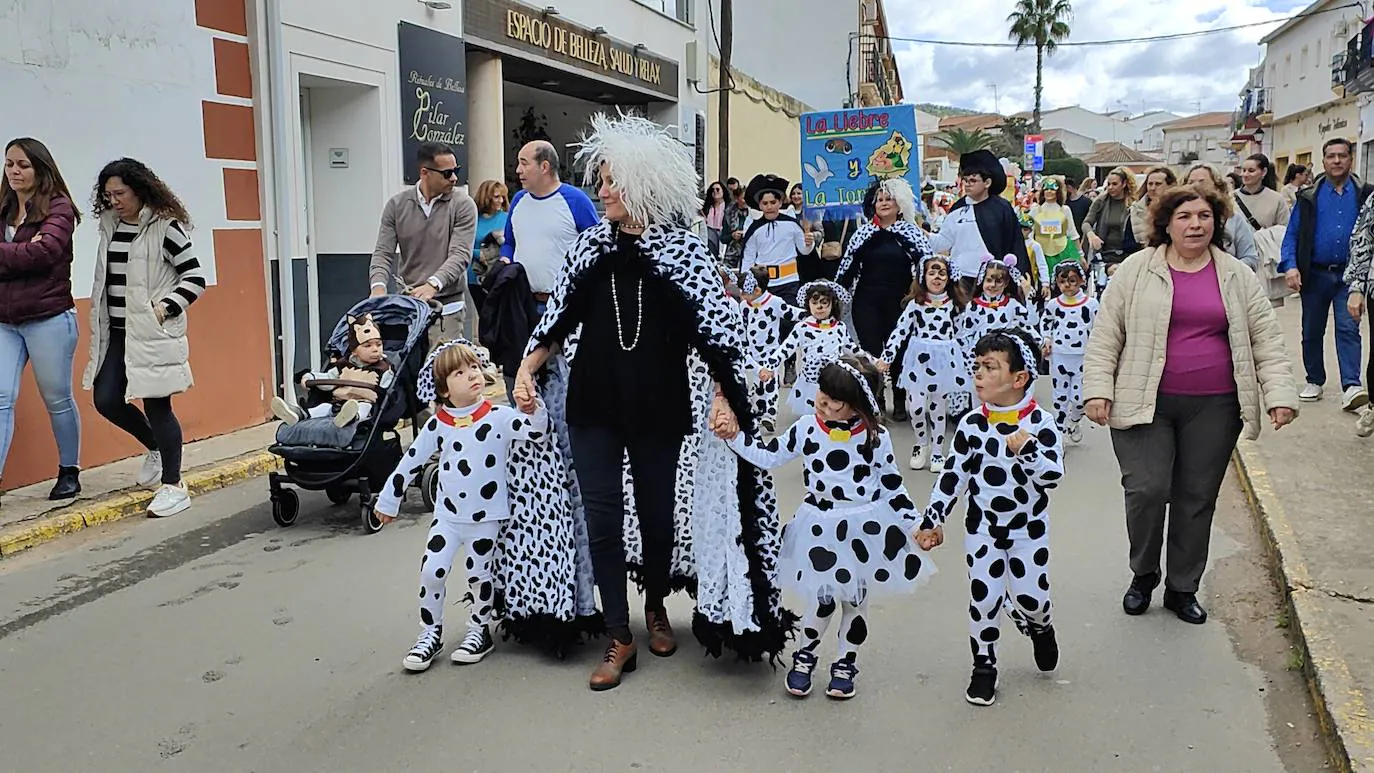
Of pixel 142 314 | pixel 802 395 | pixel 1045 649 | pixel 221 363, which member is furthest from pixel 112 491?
pixel 1045 649

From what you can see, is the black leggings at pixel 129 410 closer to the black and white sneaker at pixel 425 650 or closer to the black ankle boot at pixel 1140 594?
the black and white sneaker at pixel 425 650

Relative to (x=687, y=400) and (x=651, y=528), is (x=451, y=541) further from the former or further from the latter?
(x=687, y=400)

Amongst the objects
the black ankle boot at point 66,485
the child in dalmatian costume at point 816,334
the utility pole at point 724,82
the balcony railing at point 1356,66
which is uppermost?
the balcony railing at point 1356,66

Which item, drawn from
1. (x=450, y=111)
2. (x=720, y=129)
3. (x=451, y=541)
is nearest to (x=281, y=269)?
(x=450, y=111)

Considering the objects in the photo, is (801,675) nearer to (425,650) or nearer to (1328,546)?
(425,650)

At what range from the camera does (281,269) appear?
9.60 meters

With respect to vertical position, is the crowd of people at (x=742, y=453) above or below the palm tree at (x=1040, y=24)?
below

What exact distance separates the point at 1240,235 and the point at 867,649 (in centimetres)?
409

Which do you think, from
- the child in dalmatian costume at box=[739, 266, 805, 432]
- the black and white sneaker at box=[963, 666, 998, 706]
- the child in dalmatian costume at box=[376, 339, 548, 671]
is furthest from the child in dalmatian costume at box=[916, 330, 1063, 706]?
the child in dalmatian costume at box=[739, 266, 805, 432]

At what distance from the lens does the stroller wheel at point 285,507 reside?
6.82 meters

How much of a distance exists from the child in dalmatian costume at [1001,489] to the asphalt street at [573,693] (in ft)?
1.01

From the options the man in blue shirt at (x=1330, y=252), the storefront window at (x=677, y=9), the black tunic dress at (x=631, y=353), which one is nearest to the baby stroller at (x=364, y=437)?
the black tunic dress at (x=631, y=353)

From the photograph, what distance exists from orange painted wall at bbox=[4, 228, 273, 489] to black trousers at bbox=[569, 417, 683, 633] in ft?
15.8

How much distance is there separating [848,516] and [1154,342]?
1586 mm
